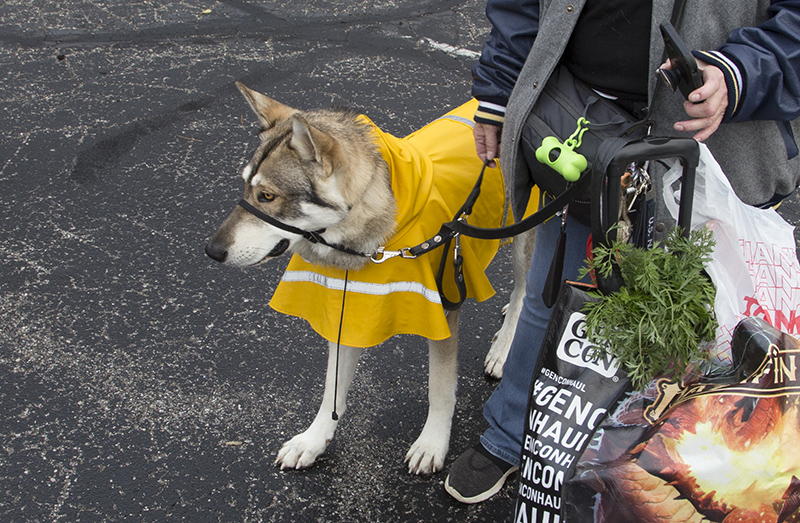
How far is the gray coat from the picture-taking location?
140 cm

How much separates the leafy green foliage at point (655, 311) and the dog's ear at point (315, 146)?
931 millimetres

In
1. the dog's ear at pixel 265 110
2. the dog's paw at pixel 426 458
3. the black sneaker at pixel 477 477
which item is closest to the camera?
the dog's ear at pixel 265 110

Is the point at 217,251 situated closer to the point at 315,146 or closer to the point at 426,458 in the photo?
the point at 315,146

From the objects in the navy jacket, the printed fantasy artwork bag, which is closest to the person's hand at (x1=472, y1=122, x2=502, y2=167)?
the navy jacket

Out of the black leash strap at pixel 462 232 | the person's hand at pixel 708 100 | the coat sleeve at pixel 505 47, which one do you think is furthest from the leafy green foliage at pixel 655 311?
the coat sleeve at pixel 505 47

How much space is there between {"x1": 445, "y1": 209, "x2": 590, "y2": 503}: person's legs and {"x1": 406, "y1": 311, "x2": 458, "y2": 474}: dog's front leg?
0.31ft

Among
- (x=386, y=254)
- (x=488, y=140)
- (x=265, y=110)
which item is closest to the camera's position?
(x=488, y=140)

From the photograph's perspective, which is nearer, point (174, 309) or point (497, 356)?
point (497, 356)

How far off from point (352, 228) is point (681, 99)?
100 cm

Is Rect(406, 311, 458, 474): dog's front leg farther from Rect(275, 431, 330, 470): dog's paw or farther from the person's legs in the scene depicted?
Rect(275, 431, 330, 470): dog's paw

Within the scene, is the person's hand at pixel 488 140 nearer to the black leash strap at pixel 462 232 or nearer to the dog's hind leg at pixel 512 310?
the black leash strap at pixel 462 232

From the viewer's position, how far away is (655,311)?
109 centimetres

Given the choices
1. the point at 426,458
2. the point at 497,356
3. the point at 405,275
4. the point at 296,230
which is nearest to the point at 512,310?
the point at 497,356

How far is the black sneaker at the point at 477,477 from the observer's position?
224cm
